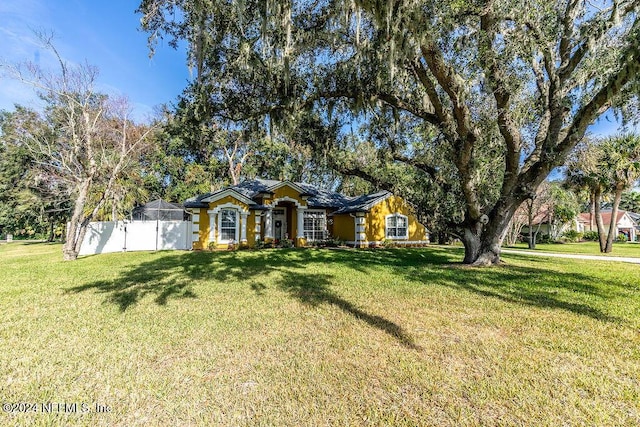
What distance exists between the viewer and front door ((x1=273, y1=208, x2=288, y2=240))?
62.8ft

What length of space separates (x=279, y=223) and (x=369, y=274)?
38.2 ft

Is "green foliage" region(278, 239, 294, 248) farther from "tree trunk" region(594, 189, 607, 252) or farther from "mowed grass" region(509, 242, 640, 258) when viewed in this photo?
"tree trunk" region(594, 189, 607, 252)

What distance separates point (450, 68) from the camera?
7133 mm

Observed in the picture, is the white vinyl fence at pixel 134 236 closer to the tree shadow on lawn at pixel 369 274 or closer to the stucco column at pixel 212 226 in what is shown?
the stucco column at pixel 212 226

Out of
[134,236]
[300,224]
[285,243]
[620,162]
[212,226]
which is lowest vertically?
[285,243]

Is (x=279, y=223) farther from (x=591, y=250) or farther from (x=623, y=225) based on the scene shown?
(x=623, y=225)

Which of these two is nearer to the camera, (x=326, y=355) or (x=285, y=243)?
(x=326, y=355)

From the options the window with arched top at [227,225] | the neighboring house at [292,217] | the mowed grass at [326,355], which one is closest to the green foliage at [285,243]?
the neighboring house at [292,217]

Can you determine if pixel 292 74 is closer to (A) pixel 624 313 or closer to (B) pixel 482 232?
(B) pixel 482 232

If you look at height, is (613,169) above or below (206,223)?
above

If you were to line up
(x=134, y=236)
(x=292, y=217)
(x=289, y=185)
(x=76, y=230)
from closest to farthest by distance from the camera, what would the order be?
(x=76, y=230), (x=134, y=236), (x=289, y=185), (x=292, y=217)

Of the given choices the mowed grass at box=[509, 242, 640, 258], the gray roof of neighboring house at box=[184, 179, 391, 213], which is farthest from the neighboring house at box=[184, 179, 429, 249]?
the mowed grass at box=[509, 242, 640, 258]

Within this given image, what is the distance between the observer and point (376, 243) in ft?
60.3

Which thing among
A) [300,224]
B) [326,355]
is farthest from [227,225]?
[326,355]
